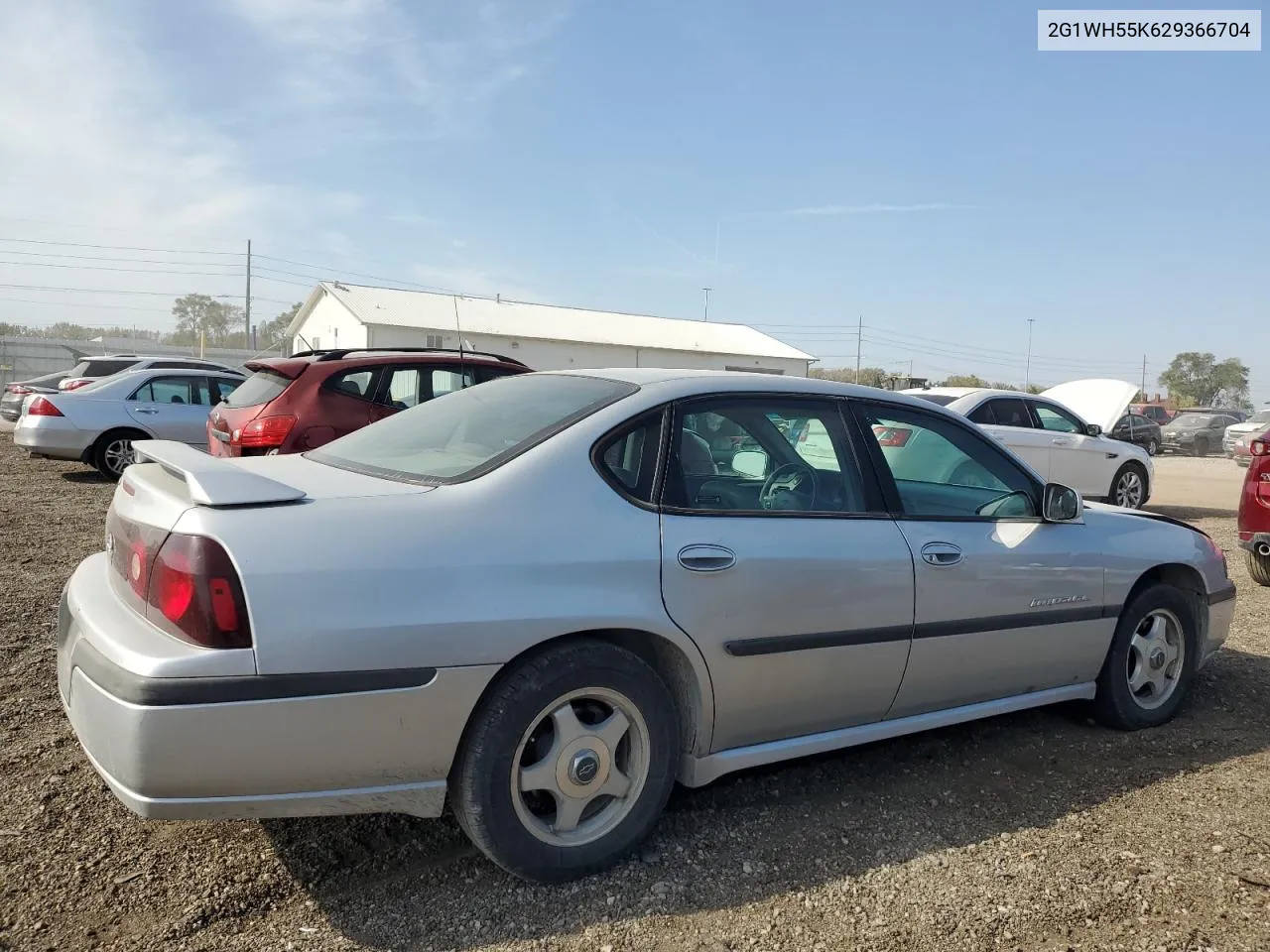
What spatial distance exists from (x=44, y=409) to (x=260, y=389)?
5317mm

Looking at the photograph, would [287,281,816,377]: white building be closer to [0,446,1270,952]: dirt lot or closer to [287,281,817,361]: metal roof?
[287,281,817,361]: metal roof

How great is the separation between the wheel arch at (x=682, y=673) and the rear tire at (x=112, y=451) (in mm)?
10469

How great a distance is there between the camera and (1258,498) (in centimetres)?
→ 679

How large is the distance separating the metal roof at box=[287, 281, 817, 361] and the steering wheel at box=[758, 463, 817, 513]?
108ft

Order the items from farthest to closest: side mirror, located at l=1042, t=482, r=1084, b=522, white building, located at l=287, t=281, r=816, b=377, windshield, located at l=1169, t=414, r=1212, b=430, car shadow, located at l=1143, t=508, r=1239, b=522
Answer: white building, located at l=287, t=281, r=816, b=377 < windshield, located at l=1169, t=414, r=1212, b=430 < car shadow, located at l=1143, t=508, r=1239, b=522 < side mirror, located at l=1042, t=482, r=1084, b=522

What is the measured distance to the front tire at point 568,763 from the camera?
2584mm

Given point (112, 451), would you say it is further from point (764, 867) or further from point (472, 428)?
point (764, 867)

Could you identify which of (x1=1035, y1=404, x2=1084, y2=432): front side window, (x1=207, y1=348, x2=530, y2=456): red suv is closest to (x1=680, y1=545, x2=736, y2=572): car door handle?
(x1=207, y1=348, x2=530, y2=456): red suv

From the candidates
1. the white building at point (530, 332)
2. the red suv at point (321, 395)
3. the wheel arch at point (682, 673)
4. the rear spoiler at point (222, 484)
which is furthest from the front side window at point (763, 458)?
the white building at point (530, 332)

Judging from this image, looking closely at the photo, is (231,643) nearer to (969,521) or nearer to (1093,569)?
(969,521)

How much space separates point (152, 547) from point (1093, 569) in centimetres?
345

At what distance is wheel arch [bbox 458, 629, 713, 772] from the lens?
284cm

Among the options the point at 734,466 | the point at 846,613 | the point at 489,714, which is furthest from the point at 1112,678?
the point at 489,714

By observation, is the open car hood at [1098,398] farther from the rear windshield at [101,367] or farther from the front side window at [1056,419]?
the rear windshield at [101,367]
